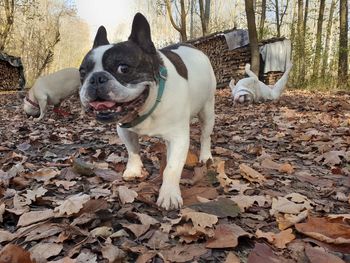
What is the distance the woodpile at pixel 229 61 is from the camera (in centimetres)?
1363

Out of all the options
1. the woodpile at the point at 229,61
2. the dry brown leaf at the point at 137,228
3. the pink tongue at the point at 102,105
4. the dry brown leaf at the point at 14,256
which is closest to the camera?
the dry brown leaf at the point at 14,256

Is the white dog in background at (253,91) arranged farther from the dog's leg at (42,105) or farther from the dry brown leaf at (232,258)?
the dry brown leaf at (232,258)

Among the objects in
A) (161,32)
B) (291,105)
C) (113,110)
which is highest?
(161,32)

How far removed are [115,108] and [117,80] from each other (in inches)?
5.8

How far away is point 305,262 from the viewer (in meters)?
1.54

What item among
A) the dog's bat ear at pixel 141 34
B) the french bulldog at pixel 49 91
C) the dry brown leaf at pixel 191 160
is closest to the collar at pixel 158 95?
the dog's bat ear at pixel 141 34

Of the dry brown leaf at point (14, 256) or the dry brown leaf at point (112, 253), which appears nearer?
the dry brown leaf at point (14, 256)

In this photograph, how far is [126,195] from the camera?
2.19m

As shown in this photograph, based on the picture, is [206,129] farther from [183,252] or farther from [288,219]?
[183,252]

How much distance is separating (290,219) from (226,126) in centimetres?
377

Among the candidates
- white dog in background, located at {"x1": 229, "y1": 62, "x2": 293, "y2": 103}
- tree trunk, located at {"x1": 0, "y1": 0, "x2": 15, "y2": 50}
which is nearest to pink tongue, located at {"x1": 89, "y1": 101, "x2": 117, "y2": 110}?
white dog in background, located at {"x1": 229, "y1": 62, "x2": 293, "y2": 103}

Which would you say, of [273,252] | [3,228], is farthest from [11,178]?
[273,252]

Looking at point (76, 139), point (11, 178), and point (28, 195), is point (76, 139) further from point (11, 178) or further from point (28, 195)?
point (28, 195)

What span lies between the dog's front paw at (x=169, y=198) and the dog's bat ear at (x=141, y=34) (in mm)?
783
